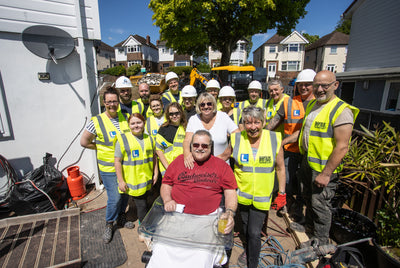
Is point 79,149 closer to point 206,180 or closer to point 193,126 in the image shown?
point 193,126

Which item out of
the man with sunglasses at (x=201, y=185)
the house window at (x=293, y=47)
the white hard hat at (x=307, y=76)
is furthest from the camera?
the house window at (x=293, y=47)

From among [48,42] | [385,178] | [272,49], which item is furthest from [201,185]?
[272,49]

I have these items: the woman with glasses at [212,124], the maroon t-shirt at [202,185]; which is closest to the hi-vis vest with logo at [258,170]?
the maroon t-shirt at [202,185]

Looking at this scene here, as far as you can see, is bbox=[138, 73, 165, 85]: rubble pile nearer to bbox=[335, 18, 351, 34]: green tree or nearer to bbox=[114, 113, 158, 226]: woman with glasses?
bbox=[114, 113, 158, 226]: woman with glasses

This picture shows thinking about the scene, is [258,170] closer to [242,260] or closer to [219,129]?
[219,129]

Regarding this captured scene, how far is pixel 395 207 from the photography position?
7.95 feet

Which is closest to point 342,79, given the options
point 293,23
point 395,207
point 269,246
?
point 293,23

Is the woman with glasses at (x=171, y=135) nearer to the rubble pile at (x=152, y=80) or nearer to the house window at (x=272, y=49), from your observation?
the rubble pile at (x=152, y=80)

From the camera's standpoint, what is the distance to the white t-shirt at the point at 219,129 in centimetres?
263

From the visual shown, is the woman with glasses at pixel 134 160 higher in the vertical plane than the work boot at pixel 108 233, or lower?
higher

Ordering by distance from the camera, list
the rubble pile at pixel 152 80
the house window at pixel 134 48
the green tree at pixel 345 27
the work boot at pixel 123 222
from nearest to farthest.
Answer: the work boot at pixel 123 222 < the rubble pile at pixel 152 80 < the house window at pixel 134 48 < the green tree at pixel 345 27

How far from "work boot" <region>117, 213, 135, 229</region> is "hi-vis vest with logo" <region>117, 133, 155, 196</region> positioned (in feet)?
2.83

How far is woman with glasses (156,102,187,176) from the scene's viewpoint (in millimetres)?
2908

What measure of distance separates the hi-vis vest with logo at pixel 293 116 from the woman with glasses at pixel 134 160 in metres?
2.20
